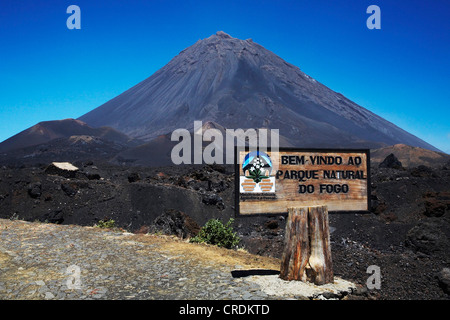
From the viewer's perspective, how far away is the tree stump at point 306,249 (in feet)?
17.9

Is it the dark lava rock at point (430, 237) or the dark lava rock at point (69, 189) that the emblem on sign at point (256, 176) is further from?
the dark lava rock at point (69, 189)

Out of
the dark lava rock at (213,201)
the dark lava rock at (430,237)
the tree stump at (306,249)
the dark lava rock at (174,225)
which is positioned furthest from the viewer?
the dark lava rock at (213,201)

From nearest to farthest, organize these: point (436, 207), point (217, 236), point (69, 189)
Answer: point (217, 236), point (436, 207), point (69, 189)

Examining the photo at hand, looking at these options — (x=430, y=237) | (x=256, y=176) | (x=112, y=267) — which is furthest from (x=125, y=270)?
(x=430, y=237)

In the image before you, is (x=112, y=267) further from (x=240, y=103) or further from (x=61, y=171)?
(x=240, y=103)

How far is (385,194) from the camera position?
→ 18.9 meters

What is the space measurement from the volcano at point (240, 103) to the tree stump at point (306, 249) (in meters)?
88.4

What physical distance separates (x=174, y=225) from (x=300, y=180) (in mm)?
5408

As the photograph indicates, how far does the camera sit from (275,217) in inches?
664

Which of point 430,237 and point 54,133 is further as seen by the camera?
point 54,133

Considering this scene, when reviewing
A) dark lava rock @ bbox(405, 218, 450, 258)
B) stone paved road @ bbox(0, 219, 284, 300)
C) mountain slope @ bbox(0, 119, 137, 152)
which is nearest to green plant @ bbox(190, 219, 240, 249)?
stone paved road @ bbox(0, 219, 284, 300)

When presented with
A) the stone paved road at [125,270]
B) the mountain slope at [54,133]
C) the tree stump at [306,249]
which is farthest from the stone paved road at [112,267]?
the mountain slope at [54,133]

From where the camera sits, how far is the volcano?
106 m

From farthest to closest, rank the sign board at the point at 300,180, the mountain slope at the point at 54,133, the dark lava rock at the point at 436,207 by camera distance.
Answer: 1. the mountain slope at the point at 54,133
2. the dark lava rock at the point at 436,207
3. the sign board at the point at 300,180
